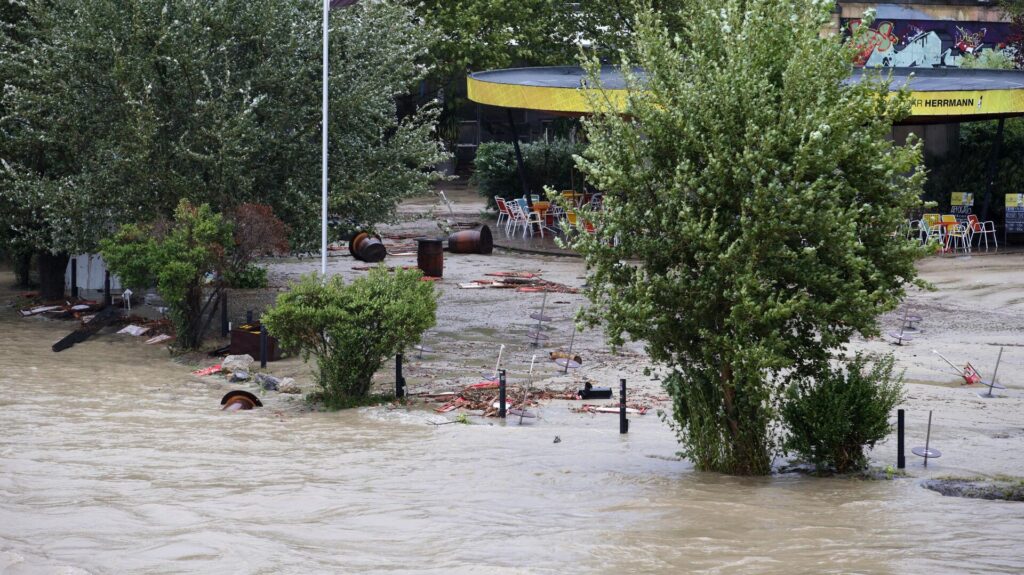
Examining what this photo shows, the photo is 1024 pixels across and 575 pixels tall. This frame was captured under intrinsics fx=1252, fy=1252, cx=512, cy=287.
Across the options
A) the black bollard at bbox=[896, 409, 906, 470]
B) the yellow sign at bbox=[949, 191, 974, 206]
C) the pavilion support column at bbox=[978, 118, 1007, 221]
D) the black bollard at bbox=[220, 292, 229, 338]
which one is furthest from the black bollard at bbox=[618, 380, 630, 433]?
the pavilion support column at bbox=[978, 118, 1007, 221]

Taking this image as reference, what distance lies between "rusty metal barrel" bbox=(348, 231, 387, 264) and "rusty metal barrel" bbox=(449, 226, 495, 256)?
7.83 feet

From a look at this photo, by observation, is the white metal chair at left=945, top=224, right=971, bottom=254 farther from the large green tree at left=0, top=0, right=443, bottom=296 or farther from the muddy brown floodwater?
the muddy brown floodwater

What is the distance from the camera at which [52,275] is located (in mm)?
25031

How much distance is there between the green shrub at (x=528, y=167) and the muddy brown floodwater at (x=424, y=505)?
20.8 m

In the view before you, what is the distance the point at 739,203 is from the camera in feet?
36.1

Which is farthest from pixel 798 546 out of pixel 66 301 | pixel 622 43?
pixel 622 43

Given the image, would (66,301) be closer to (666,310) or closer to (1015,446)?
(666,310)

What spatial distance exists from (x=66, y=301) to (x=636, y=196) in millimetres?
16628

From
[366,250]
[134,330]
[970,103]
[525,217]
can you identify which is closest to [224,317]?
[134,330]

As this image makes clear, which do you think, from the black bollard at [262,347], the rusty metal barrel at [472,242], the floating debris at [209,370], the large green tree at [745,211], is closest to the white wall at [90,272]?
the floating debris at [209,370]

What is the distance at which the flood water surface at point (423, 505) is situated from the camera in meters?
8.30

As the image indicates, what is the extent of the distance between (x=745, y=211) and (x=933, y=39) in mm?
47015

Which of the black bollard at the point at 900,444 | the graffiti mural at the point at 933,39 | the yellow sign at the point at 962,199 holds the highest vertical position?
the graffiti mural at the point at 933,39

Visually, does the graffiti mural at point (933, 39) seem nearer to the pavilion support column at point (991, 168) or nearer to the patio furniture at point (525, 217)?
the pavilion support column at point (991, 168)
